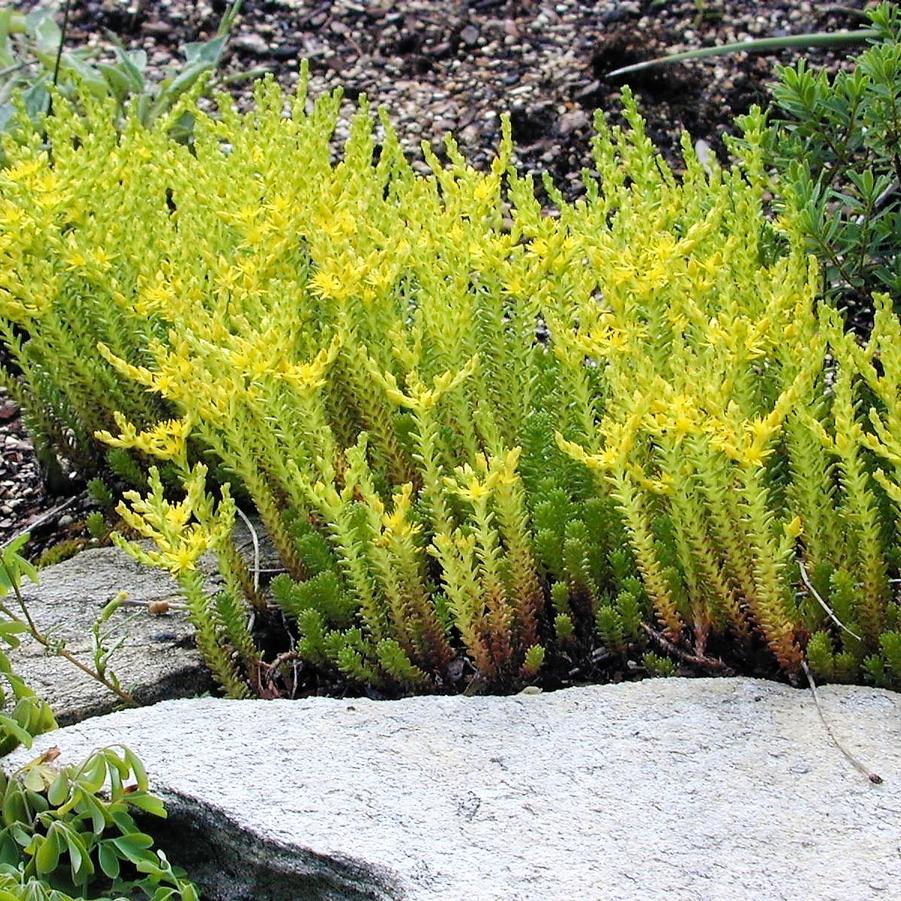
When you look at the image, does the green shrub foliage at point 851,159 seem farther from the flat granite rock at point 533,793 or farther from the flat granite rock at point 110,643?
the flat granite rock at point 110,643

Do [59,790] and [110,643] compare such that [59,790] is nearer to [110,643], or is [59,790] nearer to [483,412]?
[110,643]

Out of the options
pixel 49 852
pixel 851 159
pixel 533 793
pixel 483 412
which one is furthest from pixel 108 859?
pixel 851 159

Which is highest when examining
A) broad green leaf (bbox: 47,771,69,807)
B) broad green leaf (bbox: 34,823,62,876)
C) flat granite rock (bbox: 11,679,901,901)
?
broad green leaf (bbox: 47,771,69,807)

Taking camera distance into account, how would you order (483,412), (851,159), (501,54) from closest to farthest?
(483,412)
(851,159)
(501,54)

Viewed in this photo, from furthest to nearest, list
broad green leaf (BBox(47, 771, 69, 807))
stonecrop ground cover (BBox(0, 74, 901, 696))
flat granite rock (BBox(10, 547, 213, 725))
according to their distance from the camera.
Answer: flat granite rock (BBox(10, 547, 213, 725))
stonecrop ground cover (BBox(0, 74, 901, 696))
broad green leaf (BBox(47, 771, 69, 807))

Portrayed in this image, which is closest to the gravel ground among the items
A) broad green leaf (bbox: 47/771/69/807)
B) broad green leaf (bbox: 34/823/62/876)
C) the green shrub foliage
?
the green shrub foliage

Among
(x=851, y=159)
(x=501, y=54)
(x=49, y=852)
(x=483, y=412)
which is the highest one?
(x=501, y=54)

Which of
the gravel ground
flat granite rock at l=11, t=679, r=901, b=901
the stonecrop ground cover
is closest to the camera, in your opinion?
flat granite rock at l=11, t=679, r=901, b=901

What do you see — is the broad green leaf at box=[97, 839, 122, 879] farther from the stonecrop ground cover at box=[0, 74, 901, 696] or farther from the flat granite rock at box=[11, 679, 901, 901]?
the stonecrop ground cover at box=[0, 74, 901, 696]
